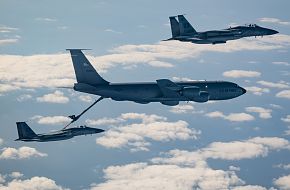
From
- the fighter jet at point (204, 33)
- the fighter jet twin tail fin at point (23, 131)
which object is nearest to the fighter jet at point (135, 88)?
the fighter jet at point (204, 33)

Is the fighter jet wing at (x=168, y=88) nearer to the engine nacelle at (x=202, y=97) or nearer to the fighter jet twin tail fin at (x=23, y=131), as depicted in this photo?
the engine nacelle at (x=202, y=97)

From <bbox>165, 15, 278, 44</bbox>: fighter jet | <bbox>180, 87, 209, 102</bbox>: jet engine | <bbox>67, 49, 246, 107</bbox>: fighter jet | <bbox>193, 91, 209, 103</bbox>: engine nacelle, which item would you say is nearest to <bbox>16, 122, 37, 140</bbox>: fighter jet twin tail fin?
<bbox>67, 49, 246, 107</bbox>: fighter jet

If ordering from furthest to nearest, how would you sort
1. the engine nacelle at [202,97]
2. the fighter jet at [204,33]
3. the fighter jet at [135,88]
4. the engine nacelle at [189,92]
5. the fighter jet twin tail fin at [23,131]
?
the fighter jet twin tail fin at [23,131], the fighter jet at [204,33], the engine nacelle at [202,97], the engine nacelle at [189,92], the fighter jet at [135,88]

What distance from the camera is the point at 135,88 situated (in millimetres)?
109750

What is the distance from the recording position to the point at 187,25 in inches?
4968

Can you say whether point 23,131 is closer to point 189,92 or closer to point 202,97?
point 189,92

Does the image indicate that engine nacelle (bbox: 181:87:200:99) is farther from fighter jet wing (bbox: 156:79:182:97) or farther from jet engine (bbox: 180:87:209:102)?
fighter jet wing (bbox: 156:79:182:97)

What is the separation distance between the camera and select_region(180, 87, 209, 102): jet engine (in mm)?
106938

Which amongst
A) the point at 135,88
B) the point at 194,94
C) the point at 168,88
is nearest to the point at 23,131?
the point at 135,88

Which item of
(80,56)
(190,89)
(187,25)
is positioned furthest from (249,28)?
(80,56)

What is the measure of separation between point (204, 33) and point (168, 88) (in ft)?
89.9

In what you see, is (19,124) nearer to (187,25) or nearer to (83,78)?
(83,78)

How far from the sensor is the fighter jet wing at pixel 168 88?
104494 mm

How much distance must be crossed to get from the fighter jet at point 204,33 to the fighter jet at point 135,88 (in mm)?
16312
